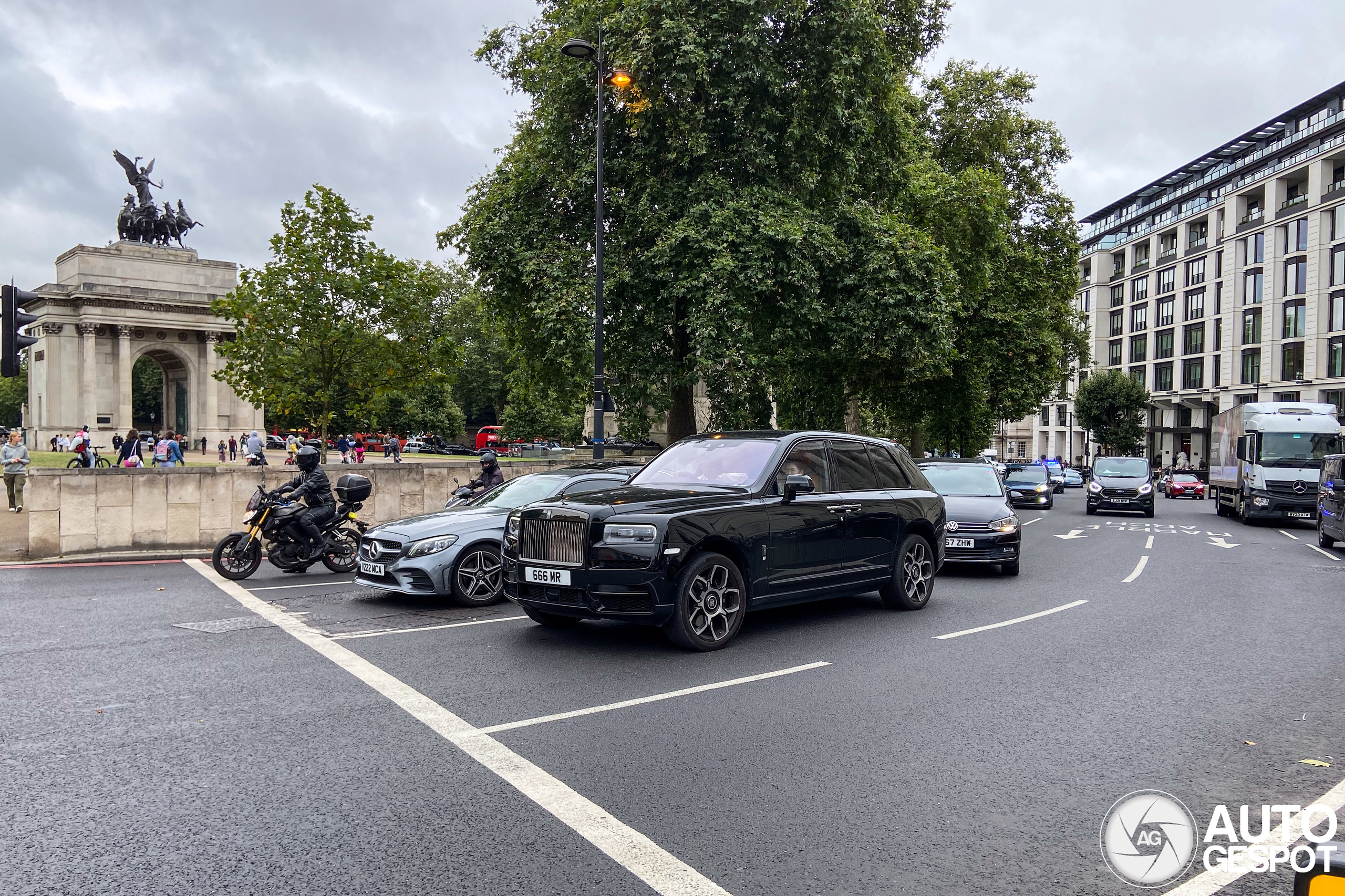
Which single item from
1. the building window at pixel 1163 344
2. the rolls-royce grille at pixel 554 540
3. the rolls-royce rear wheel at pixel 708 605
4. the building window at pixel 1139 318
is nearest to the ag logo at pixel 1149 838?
the rolls-royce rear wheel at pixel 708 605

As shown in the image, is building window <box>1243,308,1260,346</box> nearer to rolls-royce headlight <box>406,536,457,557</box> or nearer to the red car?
the red car

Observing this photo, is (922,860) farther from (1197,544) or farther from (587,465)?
(1197,544)

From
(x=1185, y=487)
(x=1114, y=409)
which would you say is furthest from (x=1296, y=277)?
(x=1185, y=487)

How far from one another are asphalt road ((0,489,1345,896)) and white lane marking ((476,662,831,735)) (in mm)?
67

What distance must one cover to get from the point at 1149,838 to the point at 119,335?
81239mm

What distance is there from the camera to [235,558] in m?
11.9

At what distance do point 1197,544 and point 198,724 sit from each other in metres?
19.1

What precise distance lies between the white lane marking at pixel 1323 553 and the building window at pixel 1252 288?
57.7 m

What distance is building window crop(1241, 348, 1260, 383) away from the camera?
2662 inches

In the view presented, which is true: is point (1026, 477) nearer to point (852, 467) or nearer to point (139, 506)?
point (852, 467)

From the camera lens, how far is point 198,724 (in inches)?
216

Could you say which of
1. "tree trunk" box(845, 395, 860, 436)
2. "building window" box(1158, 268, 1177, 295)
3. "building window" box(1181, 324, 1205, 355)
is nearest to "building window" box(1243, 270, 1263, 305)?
"building window" box(1181, 324, 1205, 355)

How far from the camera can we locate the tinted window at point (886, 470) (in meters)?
9.98

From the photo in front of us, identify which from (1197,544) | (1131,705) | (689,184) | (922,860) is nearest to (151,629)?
(922,860)
